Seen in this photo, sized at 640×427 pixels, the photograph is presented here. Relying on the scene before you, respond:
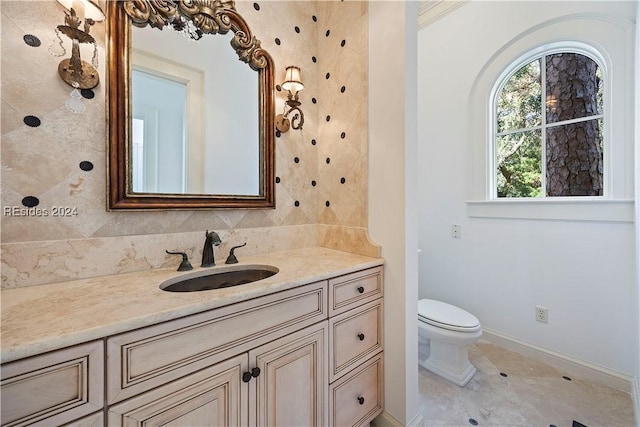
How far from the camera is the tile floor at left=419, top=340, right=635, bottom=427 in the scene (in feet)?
4.64

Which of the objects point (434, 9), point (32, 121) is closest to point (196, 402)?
point (32, 121)

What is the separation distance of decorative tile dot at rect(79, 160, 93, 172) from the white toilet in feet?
6.81

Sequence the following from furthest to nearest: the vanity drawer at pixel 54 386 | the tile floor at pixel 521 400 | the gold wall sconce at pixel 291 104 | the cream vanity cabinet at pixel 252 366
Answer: the gold wall sconce at pixel 291 104 → the tile floor at pixel 521 400 → the cream vanity cabinet at pixel 252 366 → the vanity drawer at pixel 54 386

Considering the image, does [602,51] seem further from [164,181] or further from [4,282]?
[4,282]

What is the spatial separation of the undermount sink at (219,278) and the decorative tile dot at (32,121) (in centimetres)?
75

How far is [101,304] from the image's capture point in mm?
772

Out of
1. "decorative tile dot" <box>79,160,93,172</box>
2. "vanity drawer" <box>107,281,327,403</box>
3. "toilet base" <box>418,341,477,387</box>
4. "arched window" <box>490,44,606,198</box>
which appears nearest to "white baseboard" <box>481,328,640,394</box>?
"toilet base" <box>418,341,477,387</box>

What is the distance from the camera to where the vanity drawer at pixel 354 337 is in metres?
1.16

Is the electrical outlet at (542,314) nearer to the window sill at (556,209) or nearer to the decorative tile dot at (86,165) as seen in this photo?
the window sill at (556,209)

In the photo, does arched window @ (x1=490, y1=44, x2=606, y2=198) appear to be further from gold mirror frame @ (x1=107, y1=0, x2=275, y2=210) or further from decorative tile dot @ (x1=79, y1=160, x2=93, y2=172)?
decorative tile dot @ (x1=79, y1=160, x2=93, y2=172)

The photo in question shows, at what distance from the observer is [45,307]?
2.46 feet

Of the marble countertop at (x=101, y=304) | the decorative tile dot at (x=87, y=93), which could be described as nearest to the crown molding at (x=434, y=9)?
the marble countertop at (x=101, y=304)

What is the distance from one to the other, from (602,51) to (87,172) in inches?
119

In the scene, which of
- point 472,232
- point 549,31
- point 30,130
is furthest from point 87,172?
point 549,31
